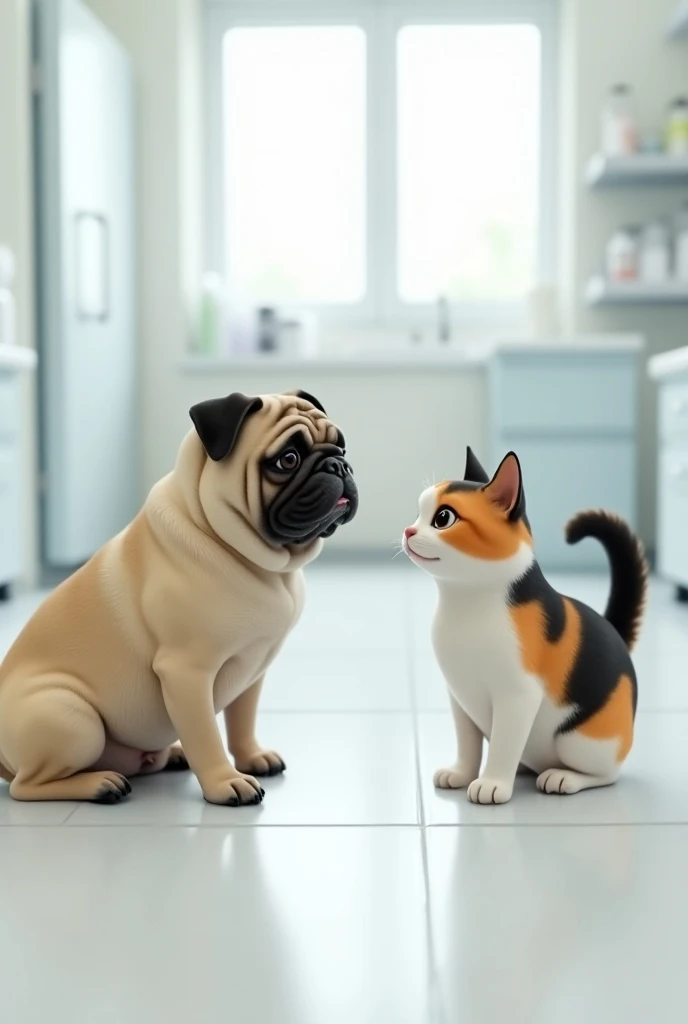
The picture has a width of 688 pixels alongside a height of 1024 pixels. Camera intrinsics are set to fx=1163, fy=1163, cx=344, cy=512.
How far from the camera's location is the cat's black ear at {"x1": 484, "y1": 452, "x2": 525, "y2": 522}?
5.20 ft

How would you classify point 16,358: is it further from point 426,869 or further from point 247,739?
point 426,869

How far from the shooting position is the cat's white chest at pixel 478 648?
158 cm

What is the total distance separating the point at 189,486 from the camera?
1638mm

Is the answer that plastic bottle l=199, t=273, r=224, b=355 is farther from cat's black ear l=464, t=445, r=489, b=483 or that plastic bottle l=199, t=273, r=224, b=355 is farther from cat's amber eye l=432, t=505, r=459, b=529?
cat's amber eye l=432, t=505, r=459, b=529

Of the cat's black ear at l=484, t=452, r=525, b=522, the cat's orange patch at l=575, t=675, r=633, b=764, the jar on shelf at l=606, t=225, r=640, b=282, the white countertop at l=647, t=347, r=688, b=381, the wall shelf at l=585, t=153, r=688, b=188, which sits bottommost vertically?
the cat's orange patch at l=575, t=675, r=633, b=764

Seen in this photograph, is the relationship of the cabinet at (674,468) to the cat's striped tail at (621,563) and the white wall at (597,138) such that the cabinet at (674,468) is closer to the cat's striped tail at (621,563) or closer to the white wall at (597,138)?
the white wall at (597,138)

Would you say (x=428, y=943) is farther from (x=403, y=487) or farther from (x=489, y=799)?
(x=403, y=487)

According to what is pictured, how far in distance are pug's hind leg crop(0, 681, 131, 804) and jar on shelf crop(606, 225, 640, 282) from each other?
3.93 meters

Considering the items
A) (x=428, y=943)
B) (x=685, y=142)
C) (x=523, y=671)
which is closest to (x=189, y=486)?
(x=523, y=671)

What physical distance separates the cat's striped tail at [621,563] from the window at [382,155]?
13.3ft

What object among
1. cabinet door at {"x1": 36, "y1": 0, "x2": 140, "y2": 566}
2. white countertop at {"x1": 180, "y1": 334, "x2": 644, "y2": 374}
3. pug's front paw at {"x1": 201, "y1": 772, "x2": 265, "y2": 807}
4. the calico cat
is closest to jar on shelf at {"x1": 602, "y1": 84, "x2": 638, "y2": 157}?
white countertop at {"x1": 180, "y1": 334, "x2": 644, "y2": 374}

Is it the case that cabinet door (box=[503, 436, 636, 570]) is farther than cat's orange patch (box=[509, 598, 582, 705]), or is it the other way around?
cabinet door (box=[503, 436, 636, 570])

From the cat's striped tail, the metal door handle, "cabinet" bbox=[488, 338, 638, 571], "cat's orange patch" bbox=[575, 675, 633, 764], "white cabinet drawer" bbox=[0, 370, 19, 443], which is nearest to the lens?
"cat's orange patch" bbox=[575, 675, 633, 764]

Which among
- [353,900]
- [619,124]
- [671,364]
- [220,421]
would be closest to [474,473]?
[220,421]
